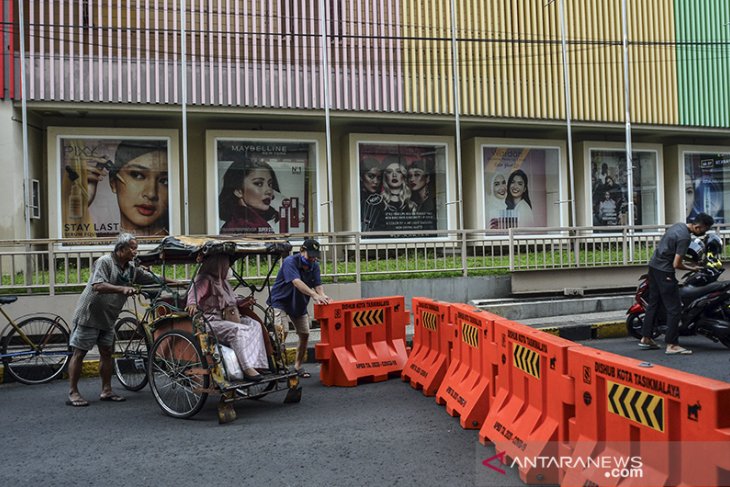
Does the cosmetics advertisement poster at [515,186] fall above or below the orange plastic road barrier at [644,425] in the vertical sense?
above

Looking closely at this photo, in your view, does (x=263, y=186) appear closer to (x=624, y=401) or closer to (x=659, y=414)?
(x=624, y=401)

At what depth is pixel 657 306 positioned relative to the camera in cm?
899

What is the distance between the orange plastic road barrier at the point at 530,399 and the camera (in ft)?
14.4

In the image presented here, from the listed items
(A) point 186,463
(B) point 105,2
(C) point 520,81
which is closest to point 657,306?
(A) point 186,463

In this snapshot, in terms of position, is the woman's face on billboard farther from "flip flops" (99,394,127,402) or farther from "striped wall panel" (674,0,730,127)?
"striped wall panel" (674,0,730,127)

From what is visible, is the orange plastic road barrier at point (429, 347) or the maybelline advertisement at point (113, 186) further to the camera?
the maybelline advertisement at point (113, 186)

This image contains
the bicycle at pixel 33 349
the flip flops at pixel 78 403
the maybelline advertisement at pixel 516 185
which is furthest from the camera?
the maybelline advertisement at pixel 516 185

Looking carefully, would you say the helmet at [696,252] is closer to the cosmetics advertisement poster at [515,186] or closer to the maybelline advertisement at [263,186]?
the cosmetics advertisement poster at [515,186]

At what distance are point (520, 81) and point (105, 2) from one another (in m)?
10.5

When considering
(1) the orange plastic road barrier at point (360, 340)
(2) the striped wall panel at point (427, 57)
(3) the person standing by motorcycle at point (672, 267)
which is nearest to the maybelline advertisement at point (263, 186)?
(2) the striped wall panel at point (427, 57)

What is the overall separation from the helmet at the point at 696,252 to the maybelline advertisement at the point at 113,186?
37.4 ft

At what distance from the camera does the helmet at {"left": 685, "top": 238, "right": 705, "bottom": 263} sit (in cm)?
937

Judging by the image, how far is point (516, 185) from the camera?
1842 centimetres

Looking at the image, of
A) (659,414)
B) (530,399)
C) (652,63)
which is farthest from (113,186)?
(652,63)
